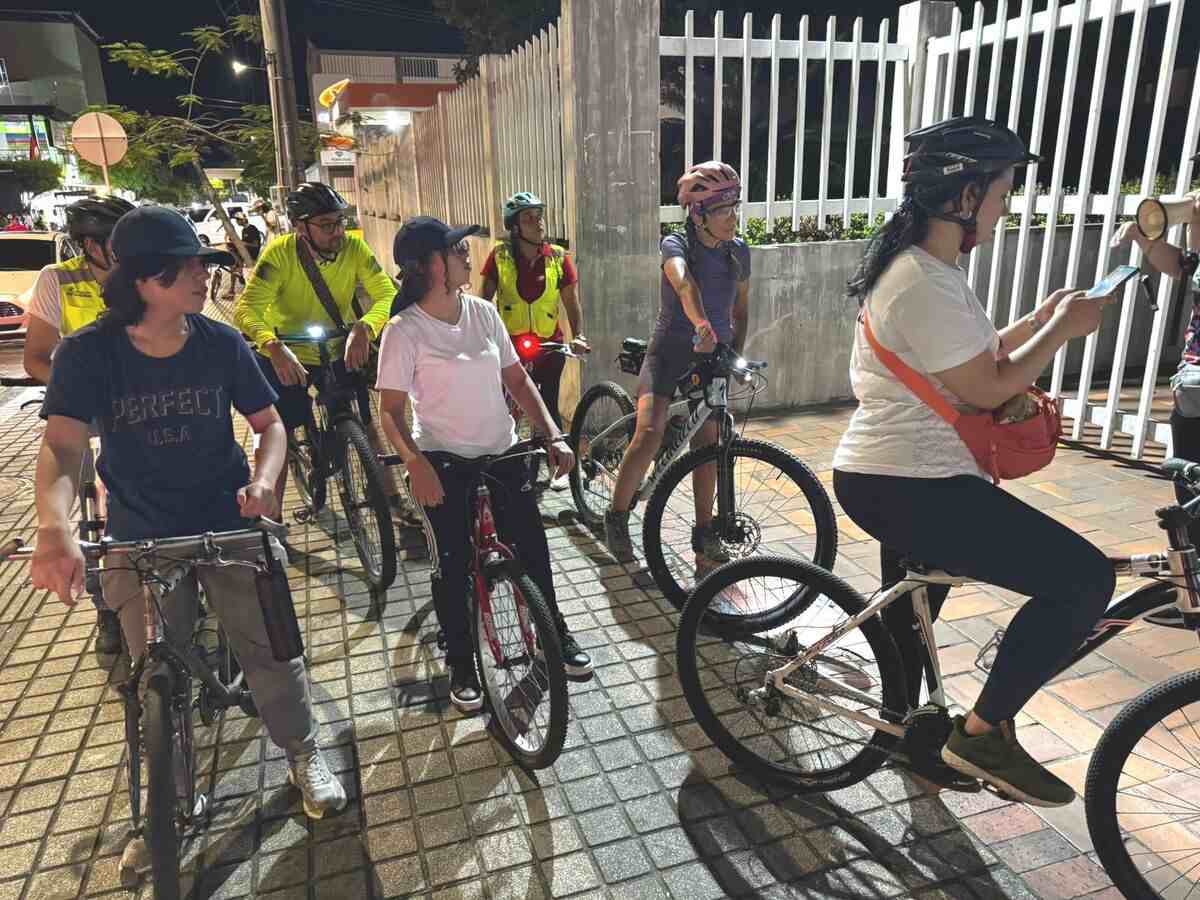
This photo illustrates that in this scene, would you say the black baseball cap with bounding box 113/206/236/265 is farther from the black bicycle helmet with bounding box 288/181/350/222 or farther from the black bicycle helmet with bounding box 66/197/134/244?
the black bicycle helmet with bounding box 288/181/350/222

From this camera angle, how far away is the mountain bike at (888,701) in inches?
85.1

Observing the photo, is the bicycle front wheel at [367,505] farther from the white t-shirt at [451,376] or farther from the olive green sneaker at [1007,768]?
the olive green sneaker at [1007,768]

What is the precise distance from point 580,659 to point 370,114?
2517cm

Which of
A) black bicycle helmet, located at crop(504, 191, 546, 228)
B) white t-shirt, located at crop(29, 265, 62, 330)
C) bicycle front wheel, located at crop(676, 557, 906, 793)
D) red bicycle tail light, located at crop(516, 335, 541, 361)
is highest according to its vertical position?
black bicycle helmet, located at crop(504, 191, 546, 228)

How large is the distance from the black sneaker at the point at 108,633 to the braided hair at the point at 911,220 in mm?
2443

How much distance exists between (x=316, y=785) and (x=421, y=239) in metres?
1.88

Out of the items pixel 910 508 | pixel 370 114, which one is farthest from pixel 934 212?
pixel 370 114

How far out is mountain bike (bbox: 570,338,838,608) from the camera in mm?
3924

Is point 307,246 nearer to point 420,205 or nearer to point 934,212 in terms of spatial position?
point 934,212

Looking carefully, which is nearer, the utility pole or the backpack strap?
the backpack strap

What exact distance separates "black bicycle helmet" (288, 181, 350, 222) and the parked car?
11.2m

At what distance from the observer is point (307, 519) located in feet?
17.2

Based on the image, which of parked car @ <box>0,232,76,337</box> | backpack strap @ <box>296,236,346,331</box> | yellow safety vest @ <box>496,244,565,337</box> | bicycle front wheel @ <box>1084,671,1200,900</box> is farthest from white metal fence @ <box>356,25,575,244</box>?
parked car @ <box>0,232,76,337</box>

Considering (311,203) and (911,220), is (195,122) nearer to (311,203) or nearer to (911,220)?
(311,203)
